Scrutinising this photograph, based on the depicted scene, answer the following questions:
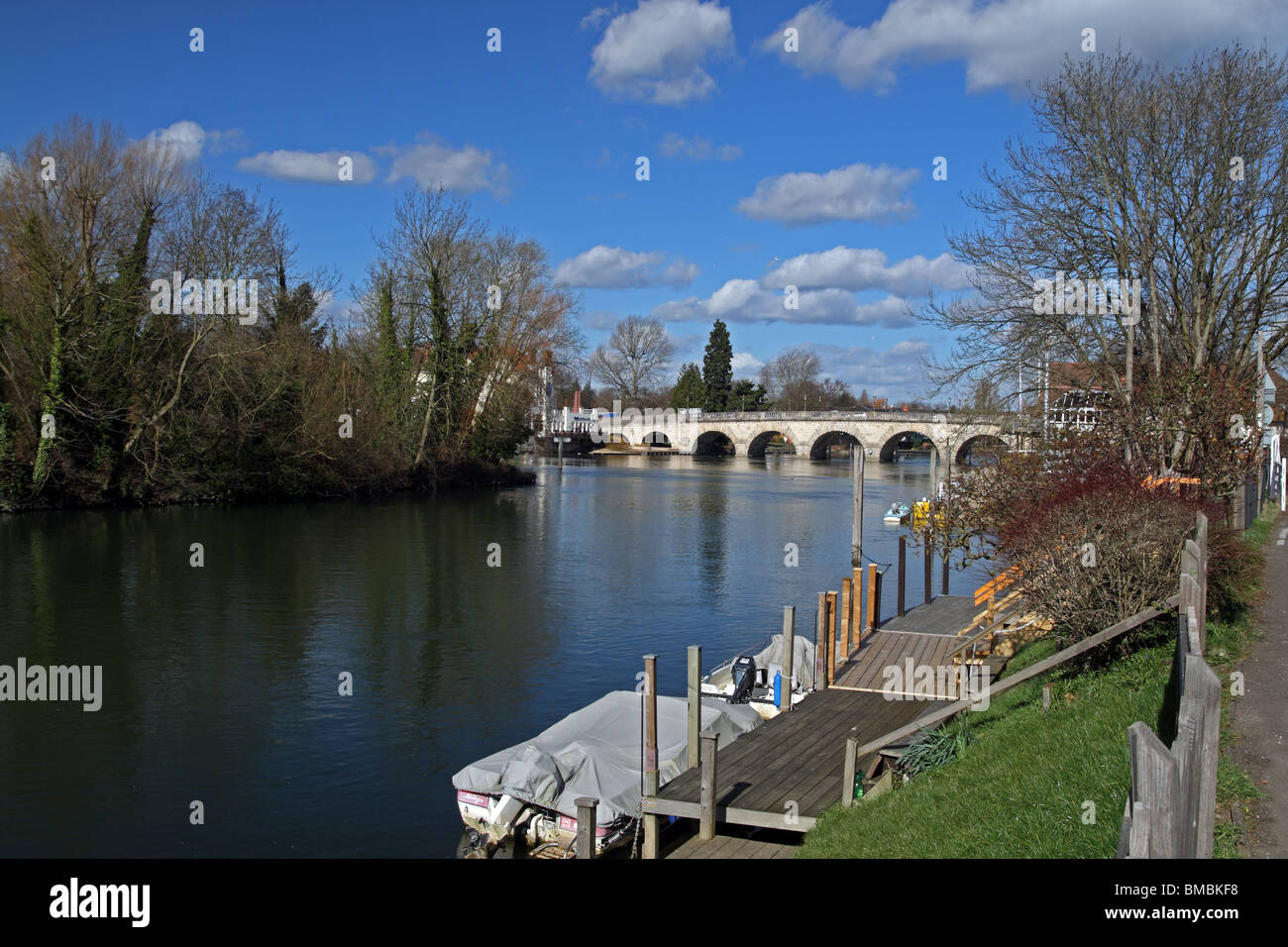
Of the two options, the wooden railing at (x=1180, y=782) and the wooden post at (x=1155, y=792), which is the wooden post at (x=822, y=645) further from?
the wooden post at (x=1155, y=792)

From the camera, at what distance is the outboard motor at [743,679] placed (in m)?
16.6

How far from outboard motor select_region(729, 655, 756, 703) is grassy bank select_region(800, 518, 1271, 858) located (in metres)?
4.99

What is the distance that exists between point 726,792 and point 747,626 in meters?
12.4

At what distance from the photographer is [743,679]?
1673 cm

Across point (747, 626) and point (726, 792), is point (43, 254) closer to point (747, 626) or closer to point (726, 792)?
point (747, 626)

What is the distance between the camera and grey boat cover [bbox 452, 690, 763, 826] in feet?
39.5

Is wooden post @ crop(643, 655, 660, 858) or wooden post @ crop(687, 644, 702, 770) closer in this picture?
wooden post @ crop(643, 655, 660, 858)

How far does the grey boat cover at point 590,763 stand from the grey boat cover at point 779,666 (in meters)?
2.97

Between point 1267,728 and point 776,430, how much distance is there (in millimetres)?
101673

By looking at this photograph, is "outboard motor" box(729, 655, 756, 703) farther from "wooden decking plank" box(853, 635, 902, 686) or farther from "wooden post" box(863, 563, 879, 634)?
"wooden post" box(863, 563, 879, 634)

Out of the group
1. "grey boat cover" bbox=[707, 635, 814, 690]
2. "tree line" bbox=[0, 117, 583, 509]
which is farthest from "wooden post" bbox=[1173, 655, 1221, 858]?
"tree line" bbox=[0, 117, 583, 509]

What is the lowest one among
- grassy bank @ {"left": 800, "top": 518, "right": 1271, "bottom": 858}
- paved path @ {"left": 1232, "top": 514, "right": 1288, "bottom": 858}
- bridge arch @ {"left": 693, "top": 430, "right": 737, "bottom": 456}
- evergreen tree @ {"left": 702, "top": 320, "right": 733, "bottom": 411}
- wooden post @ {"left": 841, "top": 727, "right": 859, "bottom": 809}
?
wooden post @ {"left": 841, "top": 727, "right": 859, "bottom": 809}

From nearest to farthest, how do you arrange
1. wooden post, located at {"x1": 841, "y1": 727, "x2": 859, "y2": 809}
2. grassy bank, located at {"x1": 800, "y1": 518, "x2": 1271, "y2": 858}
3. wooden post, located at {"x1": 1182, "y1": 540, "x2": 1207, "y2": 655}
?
grassy bank, located at {"x1": 800, "y1": 518, "x2": 1271, "y2": 858} < wooden post, located at {"x1": 1182, "y1": 540, "x2": 1207, "y2": 655} < wooden post, located at {"x1": 841, "y1": 727, "x2": 859, "y2": 809}

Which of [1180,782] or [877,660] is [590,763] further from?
[1180,782]
